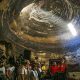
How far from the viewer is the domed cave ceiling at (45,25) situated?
8.02m

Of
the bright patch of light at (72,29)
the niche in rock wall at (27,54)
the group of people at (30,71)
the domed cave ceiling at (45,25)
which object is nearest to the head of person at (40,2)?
the domed cave ceiling at (45,25)

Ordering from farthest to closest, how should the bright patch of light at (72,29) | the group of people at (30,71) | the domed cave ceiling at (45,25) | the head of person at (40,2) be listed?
the bright patch of light at (72,29) → the head of person at (40,2) → the domed cave ceiling at (45,25) → the group of people at (30,71)

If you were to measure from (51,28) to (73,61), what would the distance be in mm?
1001

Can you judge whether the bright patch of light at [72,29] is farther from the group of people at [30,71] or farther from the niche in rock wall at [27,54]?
the niche in rock wall at [27,54]

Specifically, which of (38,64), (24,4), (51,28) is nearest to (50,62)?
(38,64)

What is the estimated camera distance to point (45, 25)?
8.55 metres

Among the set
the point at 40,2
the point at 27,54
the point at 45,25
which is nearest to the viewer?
the point at 27,54

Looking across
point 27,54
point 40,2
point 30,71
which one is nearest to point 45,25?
point 40,2

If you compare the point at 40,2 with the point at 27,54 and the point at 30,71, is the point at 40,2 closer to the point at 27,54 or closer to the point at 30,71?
the point at 27,54

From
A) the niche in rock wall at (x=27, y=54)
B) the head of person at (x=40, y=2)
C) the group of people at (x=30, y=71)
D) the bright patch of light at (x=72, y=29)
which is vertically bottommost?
the group of people at (x=30, y=71)

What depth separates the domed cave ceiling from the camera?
8016mm

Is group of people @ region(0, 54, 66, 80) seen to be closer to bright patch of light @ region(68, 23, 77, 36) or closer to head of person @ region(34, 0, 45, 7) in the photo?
bright patch of light @ region(68, 23, 77, 36)

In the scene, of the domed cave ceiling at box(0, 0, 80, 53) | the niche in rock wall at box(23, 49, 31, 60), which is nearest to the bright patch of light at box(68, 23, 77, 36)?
the domed cave ceiling at box(0, 0, 80, 53)

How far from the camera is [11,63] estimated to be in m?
7.64
